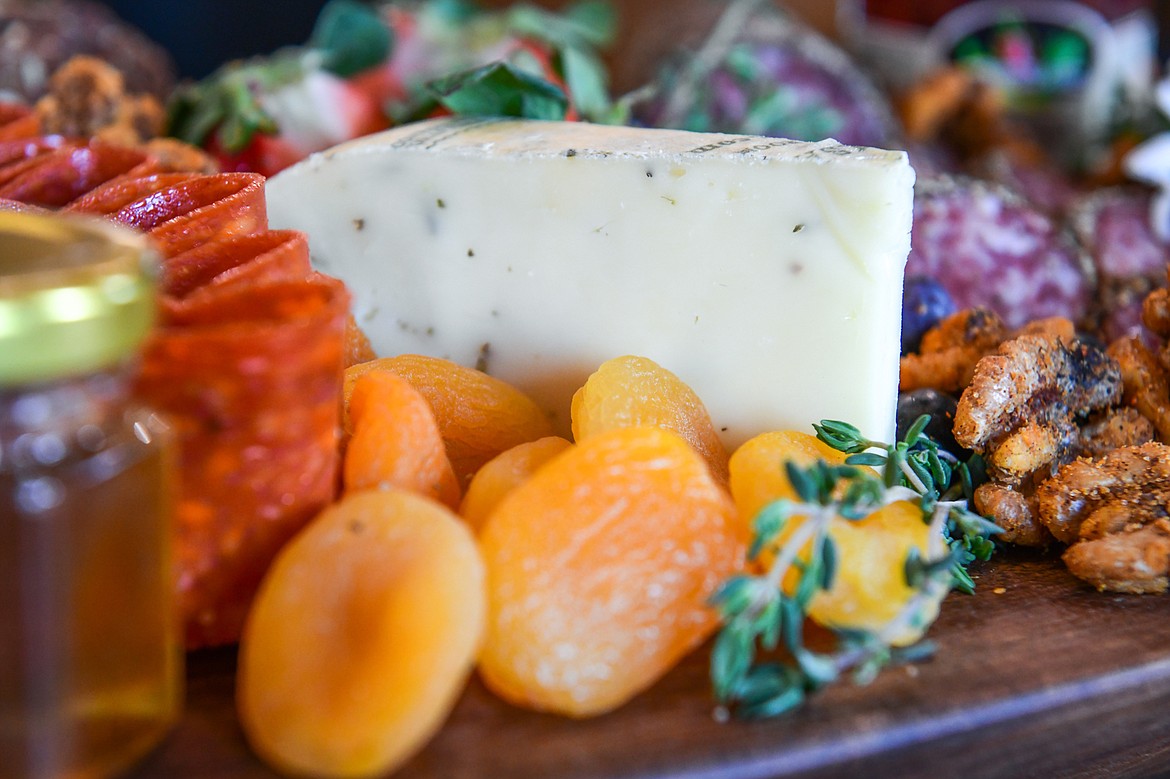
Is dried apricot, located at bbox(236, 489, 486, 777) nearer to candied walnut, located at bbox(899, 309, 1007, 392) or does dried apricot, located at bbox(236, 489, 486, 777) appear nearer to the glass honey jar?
the glass honey jar

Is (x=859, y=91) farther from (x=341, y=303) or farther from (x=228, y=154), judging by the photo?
(x=341, y=303)

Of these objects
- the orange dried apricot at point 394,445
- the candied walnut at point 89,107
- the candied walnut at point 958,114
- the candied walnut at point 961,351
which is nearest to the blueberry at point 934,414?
the candied walnut at point 961,351

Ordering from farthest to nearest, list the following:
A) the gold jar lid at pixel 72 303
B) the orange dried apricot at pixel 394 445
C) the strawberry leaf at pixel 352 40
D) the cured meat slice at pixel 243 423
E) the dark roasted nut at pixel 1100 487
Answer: the strawberry leaf at pixel 352 40, the dark roasted nut at pixel 1100 487, the orange dried apricot at pixel 394 445, the cured meat slice at pixel 243 423, the gold jar lid at pixel 72 303

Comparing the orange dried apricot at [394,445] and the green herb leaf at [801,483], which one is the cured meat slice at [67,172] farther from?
the green herb leaf at [801,483]

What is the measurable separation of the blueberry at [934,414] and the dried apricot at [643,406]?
0.19m

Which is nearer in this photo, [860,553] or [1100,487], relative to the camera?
[860,553]

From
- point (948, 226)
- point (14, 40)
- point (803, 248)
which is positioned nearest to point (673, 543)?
point (803, 248)

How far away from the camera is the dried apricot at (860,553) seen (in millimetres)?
682

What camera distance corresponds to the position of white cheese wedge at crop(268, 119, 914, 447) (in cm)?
89

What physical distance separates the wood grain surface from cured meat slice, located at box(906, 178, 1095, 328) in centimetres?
74

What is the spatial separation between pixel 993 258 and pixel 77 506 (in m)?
1.30

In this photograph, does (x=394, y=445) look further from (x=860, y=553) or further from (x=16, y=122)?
(x=16, y=122)

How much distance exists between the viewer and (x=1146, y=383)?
974mm

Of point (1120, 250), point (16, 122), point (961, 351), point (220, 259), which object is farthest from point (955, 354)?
point (16, 122)
